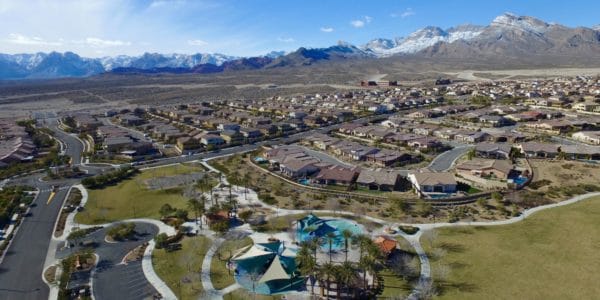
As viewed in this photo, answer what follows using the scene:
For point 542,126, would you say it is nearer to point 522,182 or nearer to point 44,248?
point 522,182

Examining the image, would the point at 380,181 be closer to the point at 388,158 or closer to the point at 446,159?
the point at 388,158

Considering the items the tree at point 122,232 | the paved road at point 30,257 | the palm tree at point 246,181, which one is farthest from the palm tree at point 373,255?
the paved road at point 30,257

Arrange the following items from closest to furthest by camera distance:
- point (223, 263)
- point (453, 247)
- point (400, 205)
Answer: point (223, 263) < point (453, 247) < point (400, 205)

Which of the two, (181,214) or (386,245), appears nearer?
(386,245)

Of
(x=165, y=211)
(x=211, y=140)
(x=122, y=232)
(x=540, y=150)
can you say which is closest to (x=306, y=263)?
(x=122, y=232)

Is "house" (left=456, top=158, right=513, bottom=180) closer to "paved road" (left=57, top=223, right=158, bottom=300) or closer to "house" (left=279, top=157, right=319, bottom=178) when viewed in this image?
"house" (left=279, top=157, right=319, bottom=178)

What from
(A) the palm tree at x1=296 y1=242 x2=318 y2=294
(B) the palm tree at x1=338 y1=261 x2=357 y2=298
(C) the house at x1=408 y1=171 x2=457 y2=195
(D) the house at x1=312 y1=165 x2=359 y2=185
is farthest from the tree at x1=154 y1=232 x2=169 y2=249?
(C) the house at x1=408 y1=171 x2=457 y2=195

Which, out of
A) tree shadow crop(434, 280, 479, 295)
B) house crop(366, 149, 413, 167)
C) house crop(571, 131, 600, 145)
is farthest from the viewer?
house crop(571, 131, 600, 145)
